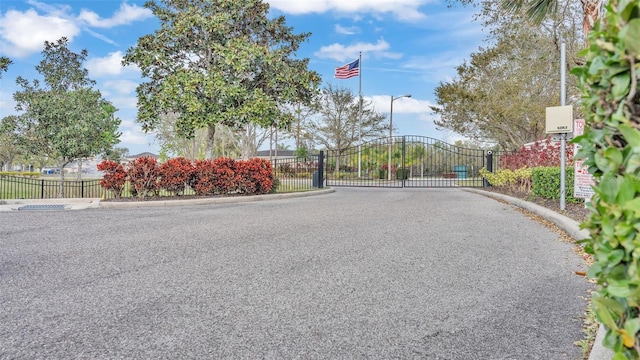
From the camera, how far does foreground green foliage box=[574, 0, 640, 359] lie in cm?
110

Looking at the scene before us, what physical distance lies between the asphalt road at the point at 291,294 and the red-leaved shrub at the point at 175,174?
17.3 ft

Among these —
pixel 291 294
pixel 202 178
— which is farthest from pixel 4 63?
pixel 291 294

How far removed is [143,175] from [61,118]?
6.62 m

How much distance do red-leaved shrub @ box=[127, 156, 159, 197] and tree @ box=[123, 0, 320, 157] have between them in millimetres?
2804

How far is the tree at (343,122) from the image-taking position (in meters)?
36.0

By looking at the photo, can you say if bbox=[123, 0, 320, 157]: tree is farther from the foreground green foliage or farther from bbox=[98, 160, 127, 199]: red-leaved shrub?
the foreground green foliage

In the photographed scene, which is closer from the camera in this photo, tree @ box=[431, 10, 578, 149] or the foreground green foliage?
the foreground green foliage

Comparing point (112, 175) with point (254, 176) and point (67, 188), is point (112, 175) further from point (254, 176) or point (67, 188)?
point (67, 188)

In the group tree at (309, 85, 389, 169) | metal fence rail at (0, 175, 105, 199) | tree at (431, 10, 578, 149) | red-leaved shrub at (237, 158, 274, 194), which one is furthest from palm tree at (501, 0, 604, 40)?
tree at (309, 85, 389, 169)

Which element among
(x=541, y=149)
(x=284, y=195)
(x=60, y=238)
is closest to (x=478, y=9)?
(x=541, y=149)

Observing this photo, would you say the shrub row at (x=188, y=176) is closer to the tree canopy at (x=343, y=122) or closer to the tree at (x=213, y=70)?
the tree at (x=213, y=70)

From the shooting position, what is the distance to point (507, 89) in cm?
2012

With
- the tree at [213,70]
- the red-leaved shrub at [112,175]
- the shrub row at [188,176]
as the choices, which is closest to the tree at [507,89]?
the tree at [213,70]

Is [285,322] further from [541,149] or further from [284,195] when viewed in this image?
[541,149]
